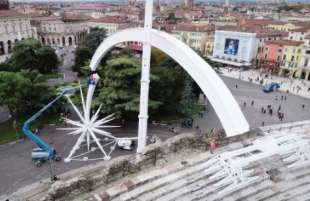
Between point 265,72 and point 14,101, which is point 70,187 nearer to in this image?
point 14,101

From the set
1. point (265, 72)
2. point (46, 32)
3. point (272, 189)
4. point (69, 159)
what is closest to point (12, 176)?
point (69, 159)

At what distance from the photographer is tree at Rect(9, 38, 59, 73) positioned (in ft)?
137

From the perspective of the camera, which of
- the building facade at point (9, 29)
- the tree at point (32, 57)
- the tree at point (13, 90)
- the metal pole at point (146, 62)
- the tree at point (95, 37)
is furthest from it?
the building facade at point (9, 29)

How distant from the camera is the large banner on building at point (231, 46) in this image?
57.1 meters

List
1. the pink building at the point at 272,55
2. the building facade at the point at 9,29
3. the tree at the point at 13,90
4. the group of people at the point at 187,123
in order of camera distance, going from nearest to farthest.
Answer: the tree at the point at 13,90, the group of people at the point at 187,123, the pink building at the point at 272,55, the building facade at the point at 9,29

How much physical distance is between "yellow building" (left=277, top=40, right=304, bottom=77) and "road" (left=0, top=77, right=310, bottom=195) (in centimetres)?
1338

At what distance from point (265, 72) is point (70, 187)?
53.6 metres

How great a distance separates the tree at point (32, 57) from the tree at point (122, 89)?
832 inches

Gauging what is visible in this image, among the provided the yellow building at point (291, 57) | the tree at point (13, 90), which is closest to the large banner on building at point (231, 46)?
the yellow building at point (291, 57)

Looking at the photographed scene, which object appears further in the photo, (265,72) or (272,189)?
(265,72)

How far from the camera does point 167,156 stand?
12.1 metres

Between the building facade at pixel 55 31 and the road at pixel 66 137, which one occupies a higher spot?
the building facade at pixel 55 31

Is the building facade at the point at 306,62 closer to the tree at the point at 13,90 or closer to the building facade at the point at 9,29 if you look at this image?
the tree at the point at 13,90

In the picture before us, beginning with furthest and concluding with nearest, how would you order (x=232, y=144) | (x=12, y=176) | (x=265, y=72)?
(x=265, y=72), (x=12, y=176), (x=232, y=144)
